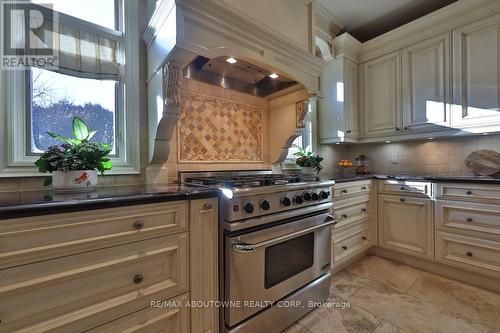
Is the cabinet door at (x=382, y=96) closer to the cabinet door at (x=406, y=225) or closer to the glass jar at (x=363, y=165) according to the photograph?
the glass jar at (x=363, y=165)

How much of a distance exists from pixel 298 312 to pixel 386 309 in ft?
2.15

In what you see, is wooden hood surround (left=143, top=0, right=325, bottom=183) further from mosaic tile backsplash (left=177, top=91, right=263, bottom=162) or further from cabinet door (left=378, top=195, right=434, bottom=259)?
cabinet door (left=378, top=195, right=434, bottom=259)

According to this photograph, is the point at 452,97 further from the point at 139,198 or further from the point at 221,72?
the point at 139,198

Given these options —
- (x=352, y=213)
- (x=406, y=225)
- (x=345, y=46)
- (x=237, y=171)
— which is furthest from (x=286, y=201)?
(x=345, y=46)

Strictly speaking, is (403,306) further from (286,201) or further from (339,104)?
(339,104)

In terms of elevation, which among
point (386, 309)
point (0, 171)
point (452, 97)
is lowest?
point (386, 309)

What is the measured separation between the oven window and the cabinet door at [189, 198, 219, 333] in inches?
13.3

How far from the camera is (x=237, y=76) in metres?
1.96

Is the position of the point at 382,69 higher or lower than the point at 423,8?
lower

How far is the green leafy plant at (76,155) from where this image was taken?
113 centimetres

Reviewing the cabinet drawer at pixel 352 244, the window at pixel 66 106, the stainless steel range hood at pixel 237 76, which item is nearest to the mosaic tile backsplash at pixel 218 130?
the stainless steel range hood at pixel 237 76

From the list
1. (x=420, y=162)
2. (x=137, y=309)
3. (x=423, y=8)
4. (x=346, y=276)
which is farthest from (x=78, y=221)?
(x=423, y=8)

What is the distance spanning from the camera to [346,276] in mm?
2104

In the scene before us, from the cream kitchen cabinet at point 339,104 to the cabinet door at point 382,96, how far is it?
134mm
